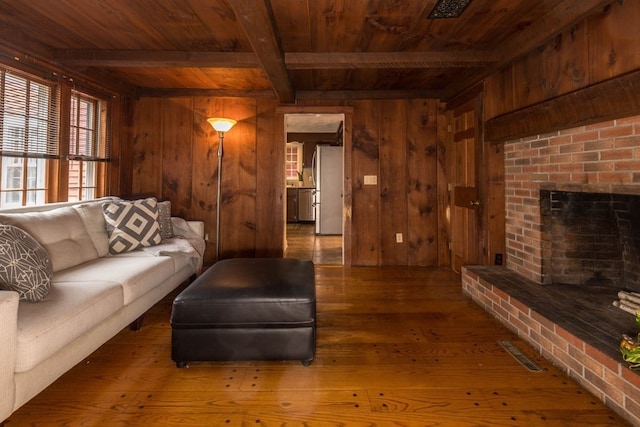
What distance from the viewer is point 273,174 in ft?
14.2

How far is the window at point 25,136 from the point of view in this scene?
261 centimetres

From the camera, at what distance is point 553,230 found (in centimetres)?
256

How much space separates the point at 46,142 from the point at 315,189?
495 cm

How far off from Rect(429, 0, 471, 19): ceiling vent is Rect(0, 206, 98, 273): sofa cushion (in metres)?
3.06

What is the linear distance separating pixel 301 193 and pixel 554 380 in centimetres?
722

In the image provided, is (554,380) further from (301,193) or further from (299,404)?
(301,193)

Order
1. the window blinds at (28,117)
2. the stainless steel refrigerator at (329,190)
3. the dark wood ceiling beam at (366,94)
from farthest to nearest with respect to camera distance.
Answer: the stainless steel refrigerator at (329,190) → the dark wood ceiling beam at (366,94) → the window blinds at (28,117)

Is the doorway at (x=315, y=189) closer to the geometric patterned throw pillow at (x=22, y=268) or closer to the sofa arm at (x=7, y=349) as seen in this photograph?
the geometric patterned throw pillow at (x=22, y=268)

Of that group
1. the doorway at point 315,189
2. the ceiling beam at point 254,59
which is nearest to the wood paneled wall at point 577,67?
the ceiling beam at point 254,59

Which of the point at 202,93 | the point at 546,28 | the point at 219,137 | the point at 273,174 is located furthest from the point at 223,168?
the point at 546,28

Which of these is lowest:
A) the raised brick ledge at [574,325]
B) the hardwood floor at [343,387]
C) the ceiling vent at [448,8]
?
the hardwood floor at [343,387]

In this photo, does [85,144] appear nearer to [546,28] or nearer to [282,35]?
[282,35]

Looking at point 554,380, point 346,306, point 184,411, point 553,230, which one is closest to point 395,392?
point 554,380

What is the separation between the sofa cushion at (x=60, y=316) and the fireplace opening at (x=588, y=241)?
3024 millimetres
